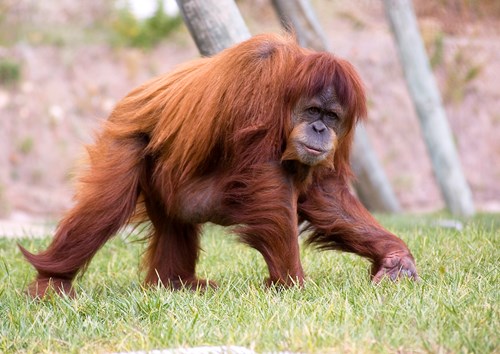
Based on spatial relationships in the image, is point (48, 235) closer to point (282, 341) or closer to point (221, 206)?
point (221, 206)

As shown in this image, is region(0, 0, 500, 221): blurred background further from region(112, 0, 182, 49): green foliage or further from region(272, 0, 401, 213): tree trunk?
region(272, 0, 401, 213): tree trunk

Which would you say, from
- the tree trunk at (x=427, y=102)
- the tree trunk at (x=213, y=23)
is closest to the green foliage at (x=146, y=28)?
the tree trunk at (x=427, y=102)

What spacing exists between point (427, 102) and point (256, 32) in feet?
22.5

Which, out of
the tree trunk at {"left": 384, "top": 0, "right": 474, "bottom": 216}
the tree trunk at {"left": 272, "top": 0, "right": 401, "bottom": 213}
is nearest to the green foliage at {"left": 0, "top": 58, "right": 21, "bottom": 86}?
the tree trunk at {"left": 272, "top": 0, "right": 401, "bottom": 213}

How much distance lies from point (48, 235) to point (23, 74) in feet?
33.4

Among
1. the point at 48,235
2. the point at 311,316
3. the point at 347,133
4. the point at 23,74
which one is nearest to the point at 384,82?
the point at 23,74

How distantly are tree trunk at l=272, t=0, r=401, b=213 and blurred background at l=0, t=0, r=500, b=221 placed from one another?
507 cm

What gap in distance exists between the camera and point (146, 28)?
17500 mm

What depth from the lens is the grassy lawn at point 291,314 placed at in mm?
3154

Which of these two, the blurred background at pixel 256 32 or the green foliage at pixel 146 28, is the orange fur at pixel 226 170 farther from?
the green foliage at pixel 146 28

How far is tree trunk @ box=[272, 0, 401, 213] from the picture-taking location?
32.6 ft

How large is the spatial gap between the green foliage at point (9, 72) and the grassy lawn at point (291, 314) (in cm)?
1137

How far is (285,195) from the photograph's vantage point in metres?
4.44

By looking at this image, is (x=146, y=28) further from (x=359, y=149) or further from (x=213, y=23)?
(x=213, y=23)
